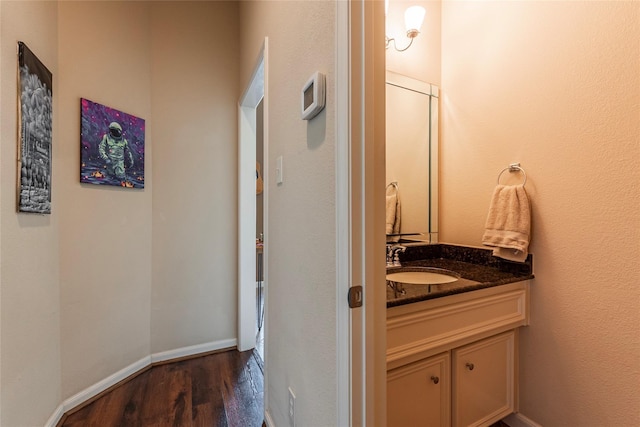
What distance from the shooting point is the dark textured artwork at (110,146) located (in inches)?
64.3

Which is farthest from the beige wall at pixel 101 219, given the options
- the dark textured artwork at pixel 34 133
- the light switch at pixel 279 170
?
the light switch at pixel 279 170

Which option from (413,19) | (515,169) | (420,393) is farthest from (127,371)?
(413,19)

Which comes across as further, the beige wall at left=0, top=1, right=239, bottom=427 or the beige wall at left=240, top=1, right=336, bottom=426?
the beige wall at left=0, top=1, right=239, bottom=427

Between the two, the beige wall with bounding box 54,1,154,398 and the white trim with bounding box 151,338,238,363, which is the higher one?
the beige wall with bounding box 54,1,154,398

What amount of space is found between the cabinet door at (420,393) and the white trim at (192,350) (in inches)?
63.2

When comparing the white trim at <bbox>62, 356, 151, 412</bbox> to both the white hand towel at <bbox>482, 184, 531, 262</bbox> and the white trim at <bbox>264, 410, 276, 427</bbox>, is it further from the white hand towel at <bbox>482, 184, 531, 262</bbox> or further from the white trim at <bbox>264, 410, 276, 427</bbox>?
the white hand towel at <bbox>482, 184, 531, 262</bbox>

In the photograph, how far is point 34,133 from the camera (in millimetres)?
1295

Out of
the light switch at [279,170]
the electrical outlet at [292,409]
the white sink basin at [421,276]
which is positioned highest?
the light switch at [279,170]

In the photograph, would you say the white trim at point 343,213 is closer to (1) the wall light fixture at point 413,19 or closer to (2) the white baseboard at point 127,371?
(1) the wall light fixture at point 413,19

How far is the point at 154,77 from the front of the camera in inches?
78.6

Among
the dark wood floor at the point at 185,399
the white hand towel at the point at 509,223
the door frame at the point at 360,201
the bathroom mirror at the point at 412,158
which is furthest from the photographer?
the bathroom mirror at the point at 412,158

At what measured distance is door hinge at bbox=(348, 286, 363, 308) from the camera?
2.31ft

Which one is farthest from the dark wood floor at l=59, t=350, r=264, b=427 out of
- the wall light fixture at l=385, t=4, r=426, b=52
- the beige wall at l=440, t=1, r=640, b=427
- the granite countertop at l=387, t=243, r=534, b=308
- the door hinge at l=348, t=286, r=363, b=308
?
the wall light fixture at l=385, t=4, r=426, b=52

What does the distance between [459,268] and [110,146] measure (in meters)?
2.18
